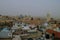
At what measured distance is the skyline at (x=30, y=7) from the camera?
196cm

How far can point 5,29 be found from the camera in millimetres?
1920

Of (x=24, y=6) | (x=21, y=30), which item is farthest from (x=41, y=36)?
(x=24, y=6)

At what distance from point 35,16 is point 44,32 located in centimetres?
24

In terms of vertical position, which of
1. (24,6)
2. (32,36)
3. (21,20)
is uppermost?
(24,6)

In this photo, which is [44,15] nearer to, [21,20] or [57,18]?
[57,18]

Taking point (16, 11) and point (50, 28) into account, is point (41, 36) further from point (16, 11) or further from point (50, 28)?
point (16, 11)

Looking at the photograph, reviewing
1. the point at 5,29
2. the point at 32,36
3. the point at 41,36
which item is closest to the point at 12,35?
the point at 5,29

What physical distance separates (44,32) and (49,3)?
399 mm

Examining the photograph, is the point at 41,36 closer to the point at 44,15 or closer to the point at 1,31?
the point at 44,15

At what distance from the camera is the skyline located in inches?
77.3

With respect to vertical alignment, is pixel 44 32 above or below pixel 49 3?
below

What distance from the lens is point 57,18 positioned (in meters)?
1.96

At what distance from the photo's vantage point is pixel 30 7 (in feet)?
6.49

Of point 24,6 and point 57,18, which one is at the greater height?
point 24,6
